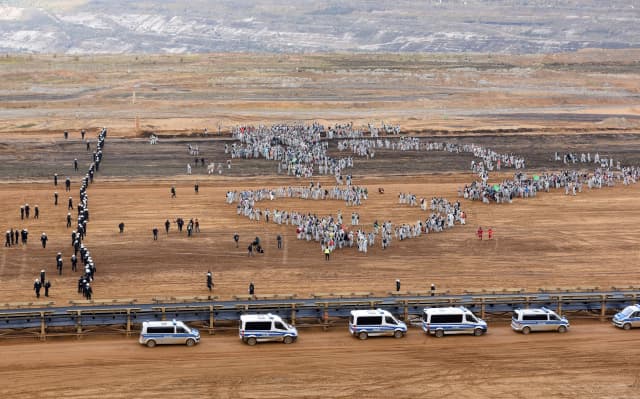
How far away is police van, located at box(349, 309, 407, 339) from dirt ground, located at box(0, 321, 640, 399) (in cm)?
29

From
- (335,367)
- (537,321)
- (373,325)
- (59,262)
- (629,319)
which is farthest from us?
(59,262)

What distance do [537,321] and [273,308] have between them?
31.9 feet

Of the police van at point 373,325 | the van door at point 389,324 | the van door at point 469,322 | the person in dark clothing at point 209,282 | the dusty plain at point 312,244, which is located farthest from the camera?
the person in dark clothing at point 209,282

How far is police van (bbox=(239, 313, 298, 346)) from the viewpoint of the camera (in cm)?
3766

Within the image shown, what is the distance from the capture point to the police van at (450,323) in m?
38.9

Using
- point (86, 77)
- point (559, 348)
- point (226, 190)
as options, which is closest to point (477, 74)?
point (86, 77)

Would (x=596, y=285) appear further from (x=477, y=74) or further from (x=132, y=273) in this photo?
(x=477, y=74)

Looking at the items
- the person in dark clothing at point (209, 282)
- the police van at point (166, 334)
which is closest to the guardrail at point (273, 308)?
the police van at point (166, 334)

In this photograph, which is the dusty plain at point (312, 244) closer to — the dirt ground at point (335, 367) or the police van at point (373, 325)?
the dirt ground at point (335, 367)

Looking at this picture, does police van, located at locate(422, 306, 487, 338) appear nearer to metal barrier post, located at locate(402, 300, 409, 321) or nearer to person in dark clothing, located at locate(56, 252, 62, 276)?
metal barrier post, located at locate(402, 300, 409, 321)

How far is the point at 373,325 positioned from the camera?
126ft

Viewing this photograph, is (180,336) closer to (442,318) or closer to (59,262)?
(442,318)

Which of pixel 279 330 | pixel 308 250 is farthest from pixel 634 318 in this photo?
pixel 308 250

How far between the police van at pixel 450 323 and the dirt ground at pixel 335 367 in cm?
29
